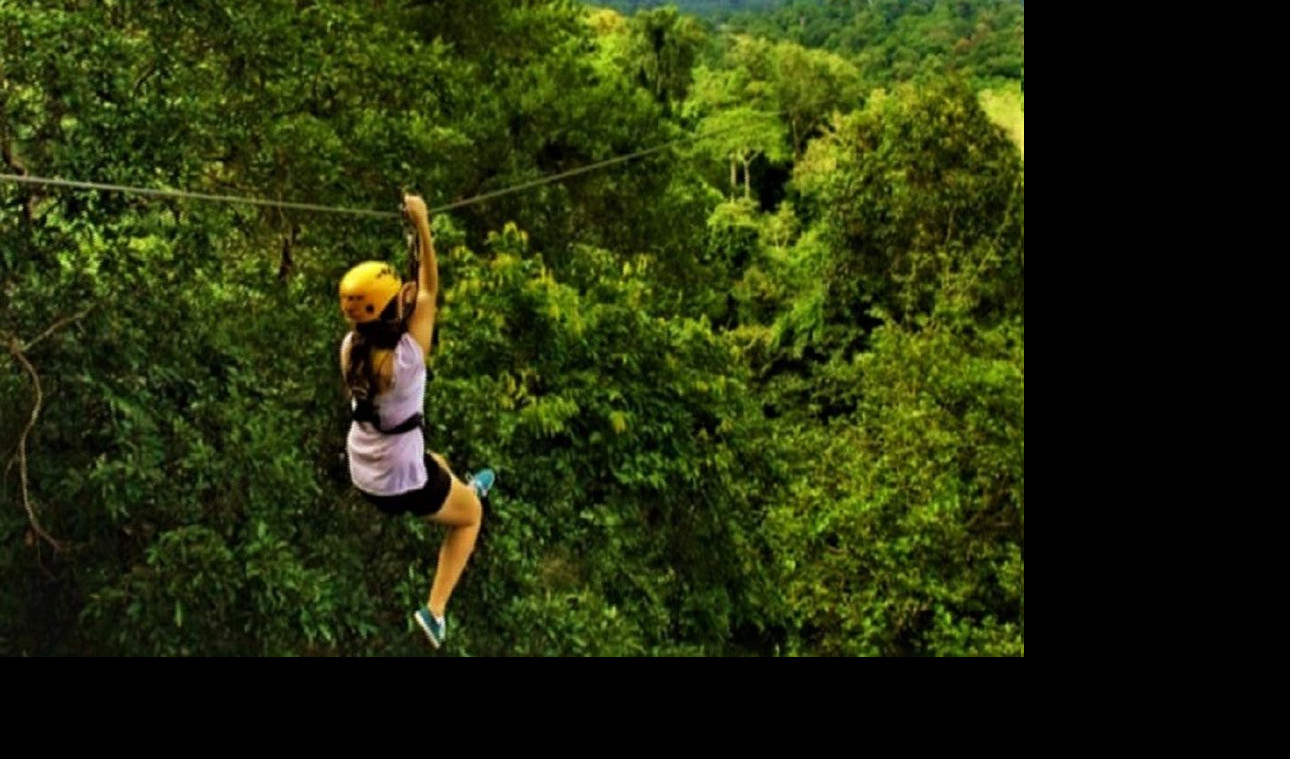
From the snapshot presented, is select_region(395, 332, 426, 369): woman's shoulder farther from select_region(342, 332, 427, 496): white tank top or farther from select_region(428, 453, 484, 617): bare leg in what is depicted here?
select_region(428, 453, 484, 617): bare leg

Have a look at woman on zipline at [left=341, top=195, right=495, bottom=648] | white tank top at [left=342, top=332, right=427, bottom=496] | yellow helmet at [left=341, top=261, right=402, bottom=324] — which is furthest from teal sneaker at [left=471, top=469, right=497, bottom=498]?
yellow helmet at [left=341, top=261, right=402, bottom=324]

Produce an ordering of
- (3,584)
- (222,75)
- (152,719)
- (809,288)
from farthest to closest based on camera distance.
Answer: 1. (809,288)
2. (222,75)
3. (3,584)
4. (152,719)

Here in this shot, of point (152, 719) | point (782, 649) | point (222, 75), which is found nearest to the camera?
point (152, 719)

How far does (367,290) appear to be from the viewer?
3.26 m

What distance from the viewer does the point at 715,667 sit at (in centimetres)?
472

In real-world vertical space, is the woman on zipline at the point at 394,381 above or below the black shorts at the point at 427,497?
above

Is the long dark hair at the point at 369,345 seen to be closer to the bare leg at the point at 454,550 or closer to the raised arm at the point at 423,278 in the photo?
the raised arm at the point at 423,278

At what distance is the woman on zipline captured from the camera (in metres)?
3.27

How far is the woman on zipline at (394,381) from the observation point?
3.27m

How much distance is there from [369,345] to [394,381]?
0.09 meters

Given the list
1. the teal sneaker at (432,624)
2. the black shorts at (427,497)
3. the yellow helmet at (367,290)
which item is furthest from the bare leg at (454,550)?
the yellow helmet at (367,290)
